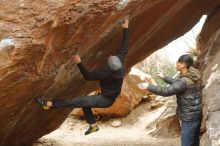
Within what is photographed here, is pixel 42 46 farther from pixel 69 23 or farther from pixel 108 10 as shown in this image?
pixel 108 10

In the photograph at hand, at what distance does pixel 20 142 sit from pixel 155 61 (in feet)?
59.7

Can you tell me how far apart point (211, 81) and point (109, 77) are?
2.18 metres

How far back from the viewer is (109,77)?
759 centimetres

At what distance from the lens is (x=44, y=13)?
22.3 ft

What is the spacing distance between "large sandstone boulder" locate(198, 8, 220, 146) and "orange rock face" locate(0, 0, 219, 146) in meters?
0.93

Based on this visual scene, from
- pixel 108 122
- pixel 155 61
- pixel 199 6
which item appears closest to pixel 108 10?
pixel 199 6

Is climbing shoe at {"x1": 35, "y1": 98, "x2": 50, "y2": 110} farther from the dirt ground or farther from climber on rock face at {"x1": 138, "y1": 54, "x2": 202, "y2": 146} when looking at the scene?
the dirt ground

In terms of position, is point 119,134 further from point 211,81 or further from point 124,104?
point 211,81

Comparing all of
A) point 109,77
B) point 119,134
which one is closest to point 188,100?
point 109,77

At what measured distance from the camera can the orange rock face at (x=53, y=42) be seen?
6734 mm

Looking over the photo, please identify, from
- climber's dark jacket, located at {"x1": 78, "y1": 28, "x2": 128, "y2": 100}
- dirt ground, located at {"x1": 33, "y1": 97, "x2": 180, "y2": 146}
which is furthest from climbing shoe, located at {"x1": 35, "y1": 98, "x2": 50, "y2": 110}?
dirt ground, located at {"x1": 33, "y1": 97, "x2": 180, "y2": 146}

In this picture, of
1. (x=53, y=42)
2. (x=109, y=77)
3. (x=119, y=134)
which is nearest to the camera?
(x=53, y=42)

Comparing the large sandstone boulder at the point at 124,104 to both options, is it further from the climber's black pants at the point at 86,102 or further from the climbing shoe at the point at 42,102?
the climber's black pants at the point at 86,102

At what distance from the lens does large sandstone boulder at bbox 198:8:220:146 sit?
25.1ft
